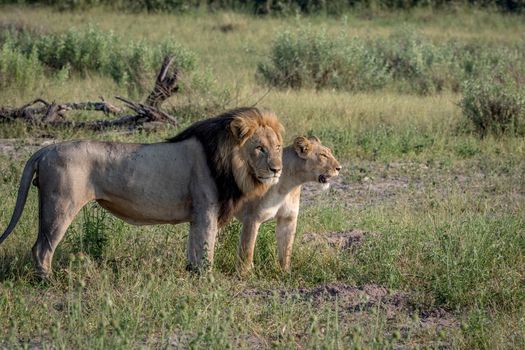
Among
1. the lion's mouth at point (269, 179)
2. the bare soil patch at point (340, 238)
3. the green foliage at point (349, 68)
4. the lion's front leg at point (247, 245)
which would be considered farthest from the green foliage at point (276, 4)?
the lion's mouth at point (269, 179)

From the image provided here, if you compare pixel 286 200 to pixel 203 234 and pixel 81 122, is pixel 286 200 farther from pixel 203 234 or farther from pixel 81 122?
pixel 81 122

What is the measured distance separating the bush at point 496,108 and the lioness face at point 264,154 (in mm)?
6313

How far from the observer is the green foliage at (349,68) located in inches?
622

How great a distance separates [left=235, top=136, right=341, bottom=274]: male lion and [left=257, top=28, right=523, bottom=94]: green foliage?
25.7 ft

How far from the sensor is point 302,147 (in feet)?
22.4

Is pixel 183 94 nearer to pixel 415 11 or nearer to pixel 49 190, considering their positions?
pixel 49 190

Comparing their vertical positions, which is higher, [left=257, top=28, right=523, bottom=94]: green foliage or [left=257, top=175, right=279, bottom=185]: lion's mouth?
[left=257, top=175, right=279, bottom=185]: lion's mouth

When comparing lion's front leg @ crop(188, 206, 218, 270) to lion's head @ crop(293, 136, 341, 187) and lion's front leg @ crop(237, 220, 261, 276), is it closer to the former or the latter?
lion's front leg @ crop(237, 220, 261, 276)

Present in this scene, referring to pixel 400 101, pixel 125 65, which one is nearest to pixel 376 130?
pixel 400 101

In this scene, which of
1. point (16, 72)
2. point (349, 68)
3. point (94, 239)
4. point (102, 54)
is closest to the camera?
point (94, 239)

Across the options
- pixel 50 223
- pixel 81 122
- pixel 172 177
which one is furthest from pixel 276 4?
pixel 50 223

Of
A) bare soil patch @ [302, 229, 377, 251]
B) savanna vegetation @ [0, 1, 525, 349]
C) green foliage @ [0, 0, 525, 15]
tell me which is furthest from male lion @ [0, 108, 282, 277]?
green foliage @ [0, 0, 525, 15]

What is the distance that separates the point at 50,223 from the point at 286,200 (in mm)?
1568

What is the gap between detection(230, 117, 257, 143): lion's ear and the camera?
6.32 metres
